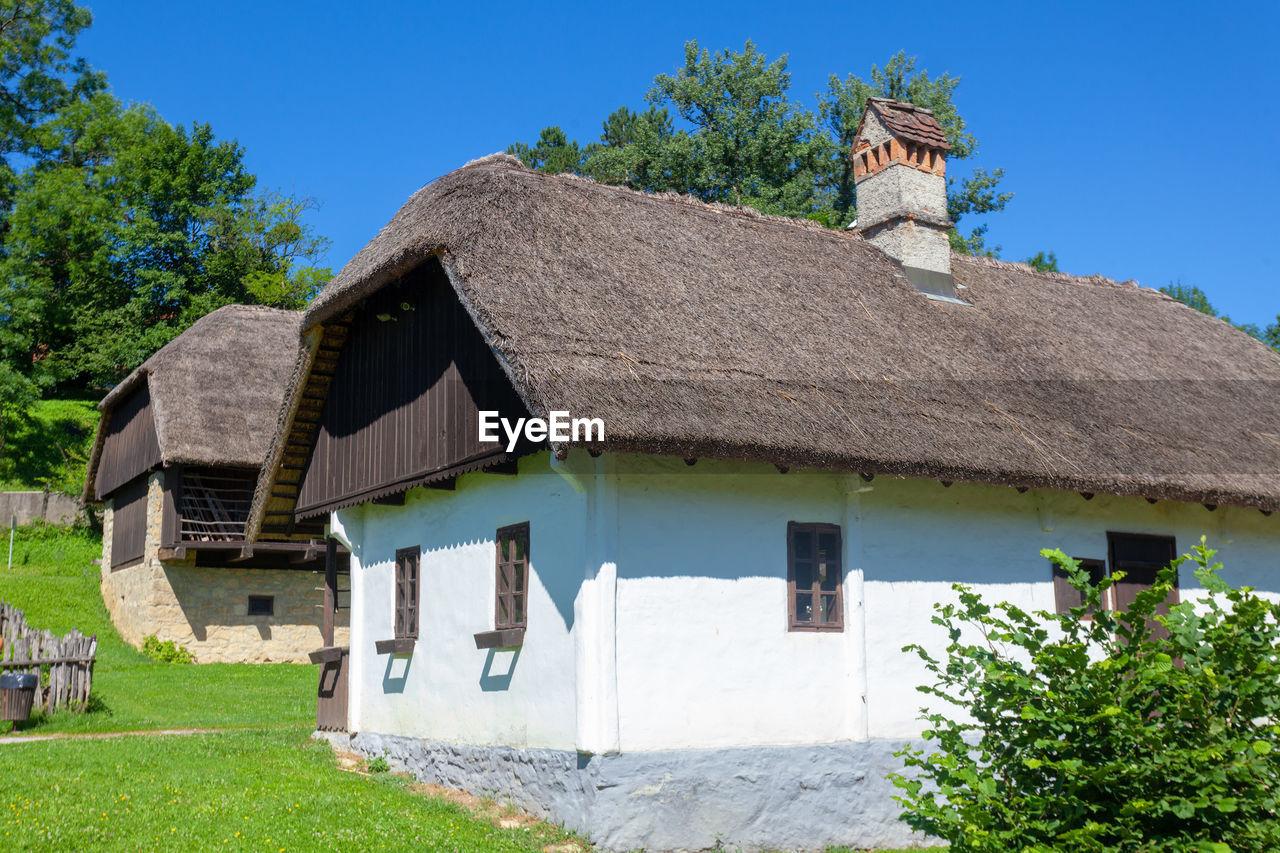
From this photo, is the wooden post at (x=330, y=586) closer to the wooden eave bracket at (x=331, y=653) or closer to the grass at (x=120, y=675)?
the wooden eave bracket at (x=331, y=653)

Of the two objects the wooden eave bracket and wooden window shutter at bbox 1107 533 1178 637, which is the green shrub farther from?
wooden window shutter at bbox 1107 533 1178 637

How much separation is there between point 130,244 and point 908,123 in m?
28.6

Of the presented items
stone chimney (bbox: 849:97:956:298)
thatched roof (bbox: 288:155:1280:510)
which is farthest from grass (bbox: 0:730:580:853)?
stone chimney (bbox: 849:97:956:298)

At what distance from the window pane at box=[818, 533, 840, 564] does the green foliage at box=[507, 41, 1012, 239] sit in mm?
22664

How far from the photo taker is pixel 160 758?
35.7 feet

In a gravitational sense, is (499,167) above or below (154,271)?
below

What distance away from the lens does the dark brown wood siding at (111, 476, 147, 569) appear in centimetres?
2239

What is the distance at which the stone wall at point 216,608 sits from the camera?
21.2m

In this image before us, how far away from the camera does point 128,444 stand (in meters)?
23.7

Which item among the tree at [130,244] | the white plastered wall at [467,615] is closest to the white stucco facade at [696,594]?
the white plastered wall at [467,615]

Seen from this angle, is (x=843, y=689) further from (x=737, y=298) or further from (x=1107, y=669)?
(x=1107, y=669)

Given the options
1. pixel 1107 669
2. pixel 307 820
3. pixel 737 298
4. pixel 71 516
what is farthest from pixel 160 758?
pixel 71 516

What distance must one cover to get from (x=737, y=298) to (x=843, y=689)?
3706 mm

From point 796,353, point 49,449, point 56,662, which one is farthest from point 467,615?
point 49,449
